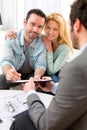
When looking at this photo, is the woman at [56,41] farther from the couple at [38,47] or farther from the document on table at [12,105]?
the document on table at [12,105]

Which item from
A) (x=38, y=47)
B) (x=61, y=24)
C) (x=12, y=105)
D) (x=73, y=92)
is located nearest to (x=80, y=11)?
(x=73, y=92)

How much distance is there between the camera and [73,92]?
0.96 metres

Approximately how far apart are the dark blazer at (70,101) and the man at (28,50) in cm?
140

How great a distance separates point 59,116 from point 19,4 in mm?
2670

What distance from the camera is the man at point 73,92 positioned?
0.94 m

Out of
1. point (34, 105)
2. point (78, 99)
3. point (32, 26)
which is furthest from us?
point (32, 26)

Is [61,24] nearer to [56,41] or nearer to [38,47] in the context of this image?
[56,41]

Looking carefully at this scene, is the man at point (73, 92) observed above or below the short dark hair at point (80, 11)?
below

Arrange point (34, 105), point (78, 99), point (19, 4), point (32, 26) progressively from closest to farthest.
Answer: point (78, 99)
point (34, 105)
point (32, 26)
point (19, 4)

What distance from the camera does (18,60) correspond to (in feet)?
8.41

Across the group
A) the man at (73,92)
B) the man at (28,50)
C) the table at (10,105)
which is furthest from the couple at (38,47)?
the man at (73,92)

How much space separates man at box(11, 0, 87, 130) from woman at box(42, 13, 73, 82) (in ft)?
4.58

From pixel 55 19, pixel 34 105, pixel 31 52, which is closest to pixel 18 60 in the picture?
pixel 31 52

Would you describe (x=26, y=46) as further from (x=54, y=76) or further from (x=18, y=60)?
(x=54, y=76)
